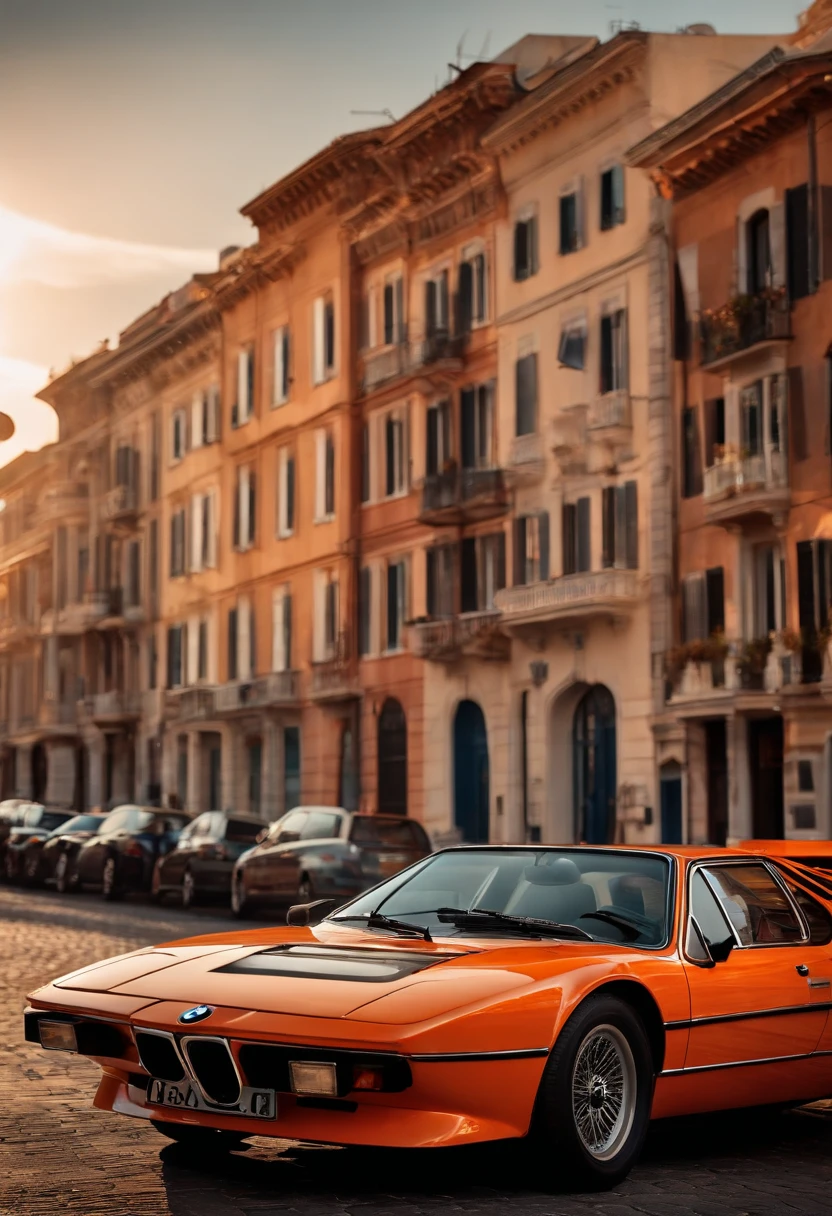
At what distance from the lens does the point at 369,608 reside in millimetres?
47000

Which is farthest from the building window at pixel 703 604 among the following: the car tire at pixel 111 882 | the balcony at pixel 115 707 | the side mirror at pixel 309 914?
the balcony at pixel 115 707

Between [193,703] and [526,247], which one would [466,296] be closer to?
[526,247]

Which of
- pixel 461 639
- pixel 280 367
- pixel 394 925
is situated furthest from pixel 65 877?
pixel 394 925

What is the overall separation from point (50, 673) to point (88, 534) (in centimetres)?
611

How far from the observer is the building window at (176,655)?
61438mm

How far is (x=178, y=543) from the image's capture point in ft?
202

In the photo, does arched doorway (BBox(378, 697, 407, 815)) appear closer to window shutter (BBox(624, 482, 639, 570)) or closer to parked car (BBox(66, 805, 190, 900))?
window shutter (BBox(624, 482, 639, 570))

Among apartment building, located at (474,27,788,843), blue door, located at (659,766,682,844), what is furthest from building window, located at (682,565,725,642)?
blue door, located at (659,766,682,844)

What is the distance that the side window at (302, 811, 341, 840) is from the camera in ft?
88.3

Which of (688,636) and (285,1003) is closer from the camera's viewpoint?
(285,1003)

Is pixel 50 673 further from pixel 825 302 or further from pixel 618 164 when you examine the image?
pixel 825 302

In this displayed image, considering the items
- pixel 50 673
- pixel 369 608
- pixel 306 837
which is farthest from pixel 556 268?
pixel 50 673

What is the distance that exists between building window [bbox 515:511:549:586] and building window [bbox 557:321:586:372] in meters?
3.00

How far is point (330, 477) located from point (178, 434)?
45.6 feet
